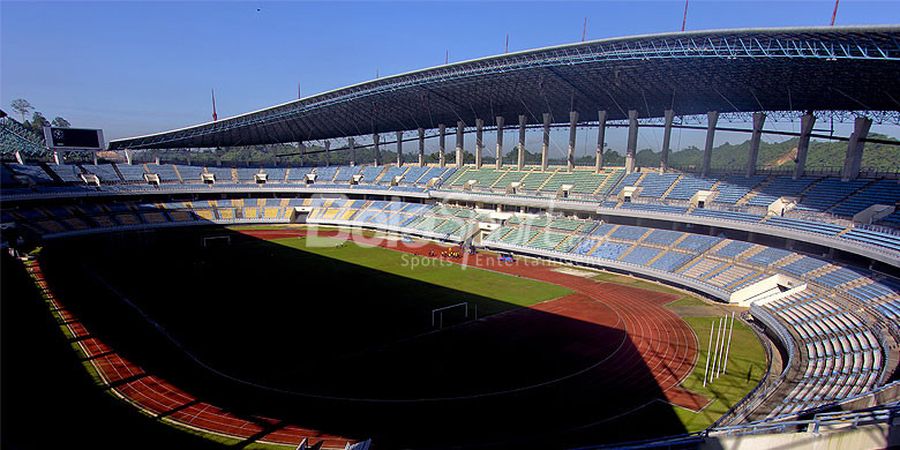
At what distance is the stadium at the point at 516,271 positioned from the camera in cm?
1524

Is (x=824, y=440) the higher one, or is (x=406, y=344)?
(x=824, y=440)

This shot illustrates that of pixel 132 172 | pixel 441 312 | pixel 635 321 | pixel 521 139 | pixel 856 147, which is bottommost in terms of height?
pixel 635 321

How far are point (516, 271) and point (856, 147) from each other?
1051 inches

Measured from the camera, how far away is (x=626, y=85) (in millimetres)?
39094

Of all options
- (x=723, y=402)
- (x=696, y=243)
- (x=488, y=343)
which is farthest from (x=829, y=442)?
(x=696, y=243)

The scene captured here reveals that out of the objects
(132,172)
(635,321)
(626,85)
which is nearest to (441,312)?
(635,321)

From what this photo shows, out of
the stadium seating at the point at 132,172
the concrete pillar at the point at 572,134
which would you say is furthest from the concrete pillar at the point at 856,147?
the stadium seating at the point at 132,172

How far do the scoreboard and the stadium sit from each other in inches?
9.8

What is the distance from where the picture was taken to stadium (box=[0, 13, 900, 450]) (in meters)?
15.2

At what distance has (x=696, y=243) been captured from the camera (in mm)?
35281

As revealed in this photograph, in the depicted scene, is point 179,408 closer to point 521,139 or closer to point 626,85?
point 626,85

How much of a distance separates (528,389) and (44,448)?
1557cm

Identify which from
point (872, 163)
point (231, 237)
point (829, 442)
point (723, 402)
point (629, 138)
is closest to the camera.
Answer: point (829, 442)

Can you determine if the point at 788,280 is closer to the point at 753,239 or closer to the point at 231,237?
the point at 753,239
